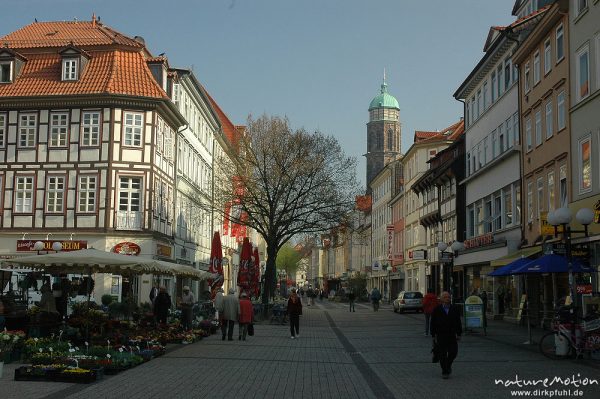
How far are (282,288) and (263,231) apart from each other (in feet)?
119

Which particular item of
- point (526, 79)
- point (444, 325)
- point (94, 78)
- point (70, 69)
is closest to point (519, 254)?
point (526, 79)

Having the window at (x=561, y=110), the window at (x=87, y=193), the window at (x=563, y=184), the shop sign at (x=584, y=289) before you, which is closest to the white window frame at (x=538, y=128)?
the window at (x=561, y=110)

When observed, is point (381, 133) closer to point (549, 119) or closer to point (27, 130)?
point (27, 130)

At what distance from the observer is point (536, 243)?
3117cm

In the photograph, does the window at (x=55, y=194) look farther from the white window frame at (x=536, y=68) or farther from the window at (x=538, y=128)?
the white window frame at (x=536, y=68)

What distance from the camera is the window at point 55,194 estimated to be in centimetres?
3953

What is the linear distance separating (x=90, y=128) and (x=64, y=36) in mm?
6479

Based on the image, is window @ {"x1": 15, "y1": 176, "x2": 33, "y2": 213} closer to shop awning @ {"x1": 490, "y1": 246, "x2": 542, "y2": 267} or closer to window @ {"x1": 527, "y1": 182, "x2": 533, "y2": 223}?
shop awning @ {"x1": 490, "y1": 246, "x2": 542, "y2": 267}

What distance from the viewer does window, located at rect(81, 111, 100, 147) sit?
130ft

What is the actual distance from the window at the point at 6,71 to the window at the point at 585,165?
29215 millimetres

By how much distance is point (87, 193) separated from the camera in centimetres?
3931

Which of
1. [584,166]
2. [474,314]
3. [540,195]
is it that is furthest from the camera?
[540,195]

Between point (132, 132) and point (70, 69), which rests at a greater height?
point (70, 69)

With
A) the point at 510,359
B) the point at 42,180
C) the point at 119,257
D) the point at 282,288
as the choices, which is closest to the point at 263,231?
the point at 42,180
